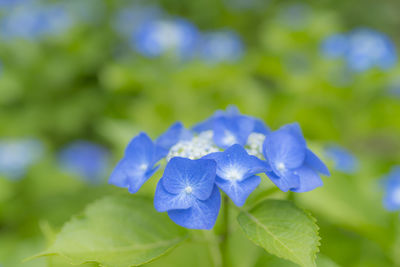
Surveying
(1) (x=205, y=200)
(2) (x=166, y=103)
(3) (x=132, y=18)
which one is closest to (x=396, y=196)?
(1) (x=205, y=200)

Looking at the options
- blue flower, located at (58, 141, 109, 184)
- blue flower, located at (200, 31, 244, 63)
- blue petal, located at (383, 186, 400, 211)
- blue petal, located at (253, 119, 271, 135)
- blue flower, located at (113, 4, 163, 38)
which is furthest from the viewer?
blue flower, located at (113, 4, 163, 38)

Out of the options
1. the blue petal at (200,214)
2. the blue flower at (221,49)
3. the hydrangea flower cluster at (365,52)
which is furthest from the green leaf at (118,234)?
the blue flower at (221,49)

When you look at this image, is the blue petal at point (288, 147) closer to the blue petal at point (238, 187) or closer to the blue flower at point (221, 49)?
the blue petal at point (238, 187)

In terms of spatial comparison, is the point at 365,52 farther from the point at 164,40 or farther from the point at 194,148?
the point at 194,148

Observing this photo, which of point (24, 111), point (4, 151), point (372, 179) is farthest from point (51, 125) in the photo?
point (372, 179)

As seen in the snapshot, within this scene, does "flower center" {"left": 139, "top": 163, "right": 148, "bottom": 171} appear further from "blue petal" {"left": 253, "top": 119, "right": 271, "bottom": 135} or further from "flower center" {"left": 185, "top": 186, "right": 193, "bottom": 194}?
"blue petal" {"left": 253, "top": 119, "right": 271, "bottom": 135}

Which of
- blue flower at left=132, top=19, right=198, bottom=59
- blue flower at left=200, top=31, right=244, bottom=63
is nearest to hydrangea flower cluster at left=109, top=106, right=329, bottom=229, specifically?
blue flower at left=132, top=19, right=198, bottom=59

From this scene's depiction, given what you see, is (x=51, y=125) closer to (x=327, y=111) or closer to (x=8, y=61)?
(x=8, y=61)
